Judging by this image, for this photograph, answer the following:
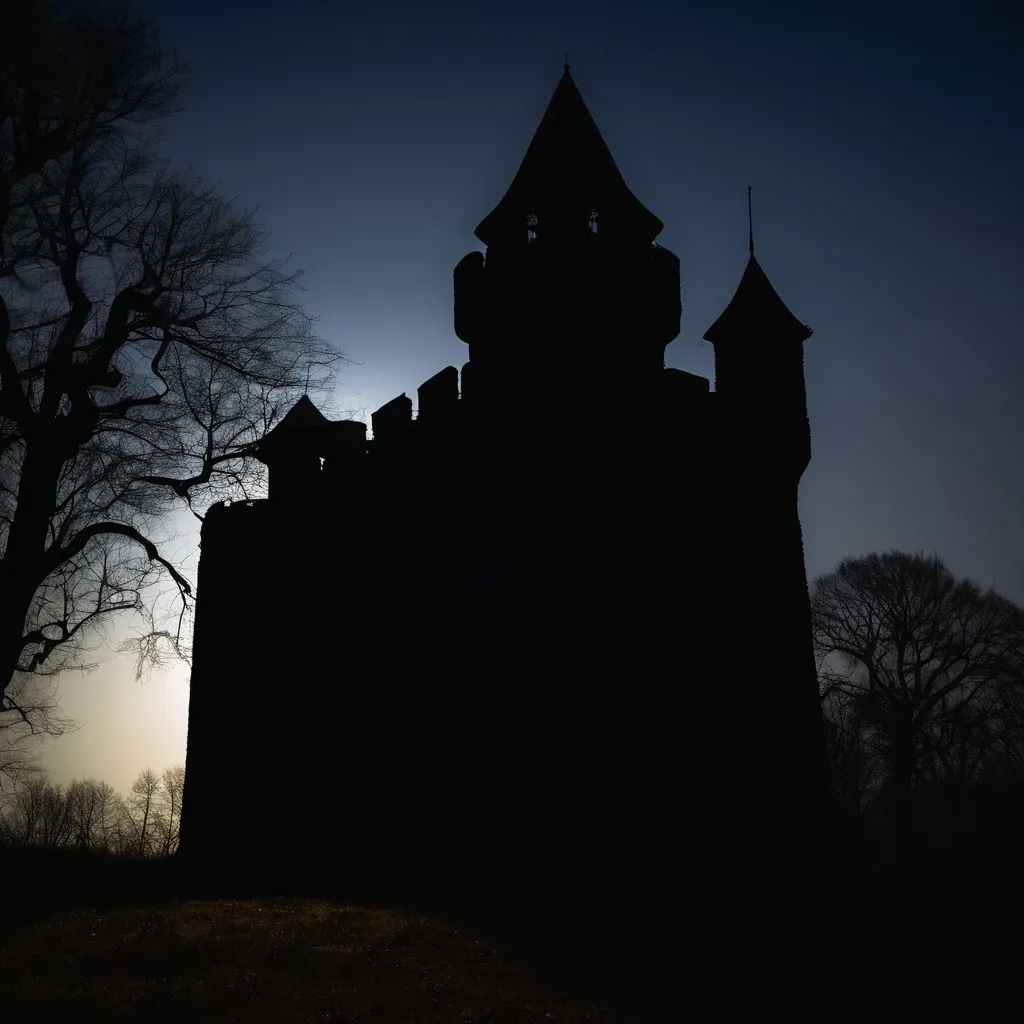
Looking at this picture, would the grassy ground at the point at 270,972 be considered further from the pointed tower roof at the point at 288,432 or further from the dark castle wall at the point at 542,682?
the pointed tower roof at the point at 288,432

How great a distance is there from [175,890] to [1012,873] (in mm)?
14362

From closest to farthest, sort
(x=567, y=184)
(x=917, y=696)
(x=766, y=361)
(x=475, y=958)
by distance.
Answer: (x=475, y=958) < (x=567, y=184) < (x=766, y=361) < (x=917, y=696)

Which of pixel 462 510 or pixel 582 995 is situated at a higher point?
pixel 462 510

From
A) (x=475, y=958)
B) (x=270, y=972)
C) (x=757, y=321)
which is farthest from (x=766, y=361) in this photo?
(x=270, y=972)

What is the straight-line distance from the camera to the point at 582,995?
26.9 feet

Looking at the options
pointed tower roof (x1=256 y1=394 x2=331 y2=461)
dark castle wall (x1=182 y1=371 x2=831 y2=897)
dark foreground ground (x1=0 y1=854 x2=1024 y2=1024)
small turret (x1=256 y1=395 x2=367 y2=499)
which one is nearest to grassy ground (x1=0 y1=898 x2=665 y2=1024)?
dark foreground ground (x1=0 y1=854 x2=1024 y2=1024)

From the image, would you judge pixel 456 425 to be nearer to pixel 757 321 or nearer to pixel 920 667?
pixel 757 321

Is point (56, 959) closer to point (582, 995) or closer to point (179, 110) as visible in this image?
point (582, 995)

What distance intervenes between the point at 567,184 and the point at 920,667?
20394 millimetres

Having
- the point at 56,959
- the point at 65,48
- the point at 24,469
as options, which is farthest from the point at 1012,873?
the point at 65,48

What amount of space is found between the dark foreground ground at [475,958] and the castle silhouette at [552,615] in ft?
3.97

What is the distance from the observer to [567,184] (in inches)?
591

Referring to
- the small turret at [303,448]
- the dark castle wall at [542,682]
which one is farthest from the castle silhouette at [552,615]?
the small turret at [303,448]

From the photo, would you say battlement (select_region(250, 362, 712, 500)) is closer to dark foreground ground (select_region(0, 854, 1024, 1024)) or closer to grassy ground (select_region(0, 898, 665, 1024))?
dark foreground ground (select_region(0, 854, 1024, 1024))
